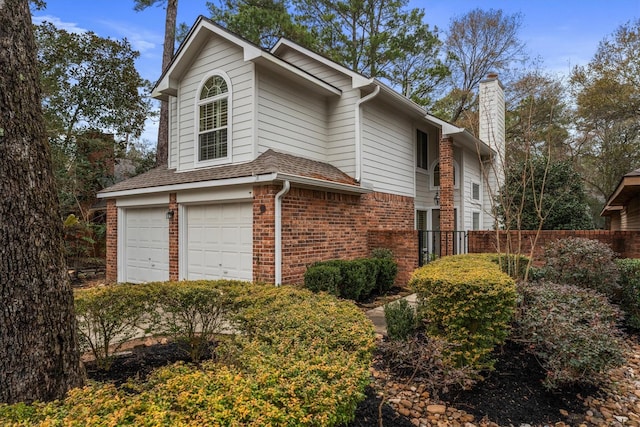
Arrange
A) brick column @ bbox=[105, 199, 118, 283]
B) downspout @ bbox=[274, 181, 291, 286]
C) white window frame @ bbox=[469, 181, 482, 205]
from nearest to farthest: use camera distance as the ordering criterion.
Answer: downspout @ bbox=[274, 181, 291, 286], brick column @ bbox=[105, 199, 118, 283], white window frame @ bbox=[469, 181, 482, 205]

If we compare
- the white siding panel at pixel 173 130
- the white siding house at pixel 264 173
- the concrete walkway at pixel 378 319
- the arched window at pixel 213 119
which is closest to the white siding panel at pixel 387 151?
the white siding house at pixel 264 173

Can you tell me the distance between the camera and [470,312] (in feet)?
11.7

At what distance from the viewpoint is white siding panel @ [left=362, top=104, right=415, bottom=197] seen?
9.83 m

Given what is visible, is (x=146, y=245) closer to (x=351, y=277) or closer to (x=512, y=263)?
(x=351, y=277)

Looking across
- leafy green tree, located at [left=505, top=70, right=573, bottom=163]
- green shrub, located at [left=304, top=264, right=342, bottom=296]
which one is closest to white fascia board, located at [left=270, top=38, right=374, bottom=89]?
green shrub, located at [left=304, top=264, right=342, bottom=296]

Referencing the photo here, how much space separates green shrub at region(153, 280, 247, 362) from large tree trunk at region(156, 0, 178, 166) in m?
11.6

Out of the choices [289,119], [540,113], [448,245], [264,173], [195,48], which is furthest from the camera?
[540,113]

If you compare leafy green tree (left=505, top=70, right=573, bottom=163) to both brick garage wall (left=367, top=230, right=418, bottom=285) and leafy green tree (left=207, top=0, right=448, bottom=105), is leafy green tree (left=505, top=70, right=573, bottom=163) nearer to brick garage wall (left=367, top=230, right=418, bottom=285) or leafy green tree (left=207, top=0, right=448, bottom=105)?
leafy green tree (left=207, top=0, right=448, bottom=105)

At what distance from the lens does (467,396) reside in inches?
138

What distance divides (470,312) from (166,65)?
15513 millimetres

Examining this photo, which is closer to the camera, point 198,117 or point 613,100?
point 198,117

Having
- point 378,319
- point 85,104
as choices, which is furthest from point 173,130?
point 378,319

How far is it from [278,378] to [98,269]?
43.0ft

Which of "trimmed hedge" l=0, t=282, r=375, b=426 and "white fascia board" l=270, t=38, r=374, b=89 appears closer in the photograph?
"trimmed hedge" l=0, t=282, r=375, b=426
